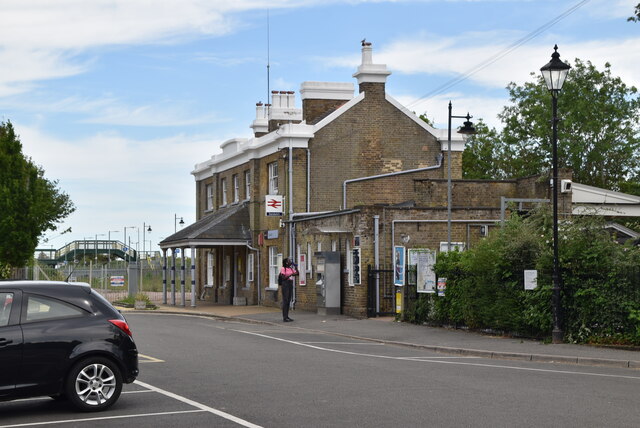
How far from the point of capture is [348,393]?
41.6ft

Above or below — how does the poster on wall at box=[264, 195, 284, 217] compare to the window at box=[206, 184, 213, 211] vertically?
below

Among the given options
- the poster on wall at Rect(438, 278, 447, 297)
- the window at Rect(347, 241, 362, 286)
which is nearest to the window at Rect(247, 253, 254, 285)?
the window at Rect(347, 241, 362, 286)

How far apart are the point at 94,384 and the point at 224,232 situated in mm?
30151

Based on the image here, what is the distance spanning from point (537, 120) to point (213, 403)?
56.0m

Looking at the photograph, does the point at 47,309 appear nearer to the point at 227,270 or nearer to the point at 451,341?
the point at 451,341

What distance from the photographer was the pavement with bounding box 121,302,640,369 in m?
18.1

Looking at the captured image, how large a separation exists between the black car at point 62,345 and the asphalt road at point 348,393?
12.5 inches

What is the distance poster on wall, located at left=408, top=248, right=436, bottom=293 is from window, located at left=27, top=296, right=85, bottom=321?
1571 cm

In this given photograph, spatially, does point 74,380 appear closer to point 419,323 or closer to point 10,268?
point 419,323

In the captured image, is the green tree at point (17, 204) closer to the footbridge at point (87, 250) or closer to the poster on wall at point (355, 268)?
the poster on wall at point (355, 268)

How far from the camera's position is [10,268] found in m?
45.1

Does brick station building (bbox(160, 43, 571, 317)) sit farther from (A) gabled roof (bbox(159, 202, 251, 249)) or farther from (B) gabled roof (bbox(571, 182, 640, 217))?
(B) gabled roof (bbox(571, 182, 640, 217))

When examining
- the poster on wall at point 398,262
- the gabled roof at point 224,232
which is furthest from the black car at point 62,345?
the gabled roof at point 224,232

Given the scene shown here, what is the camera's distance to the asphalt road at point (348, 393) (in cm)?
1056
